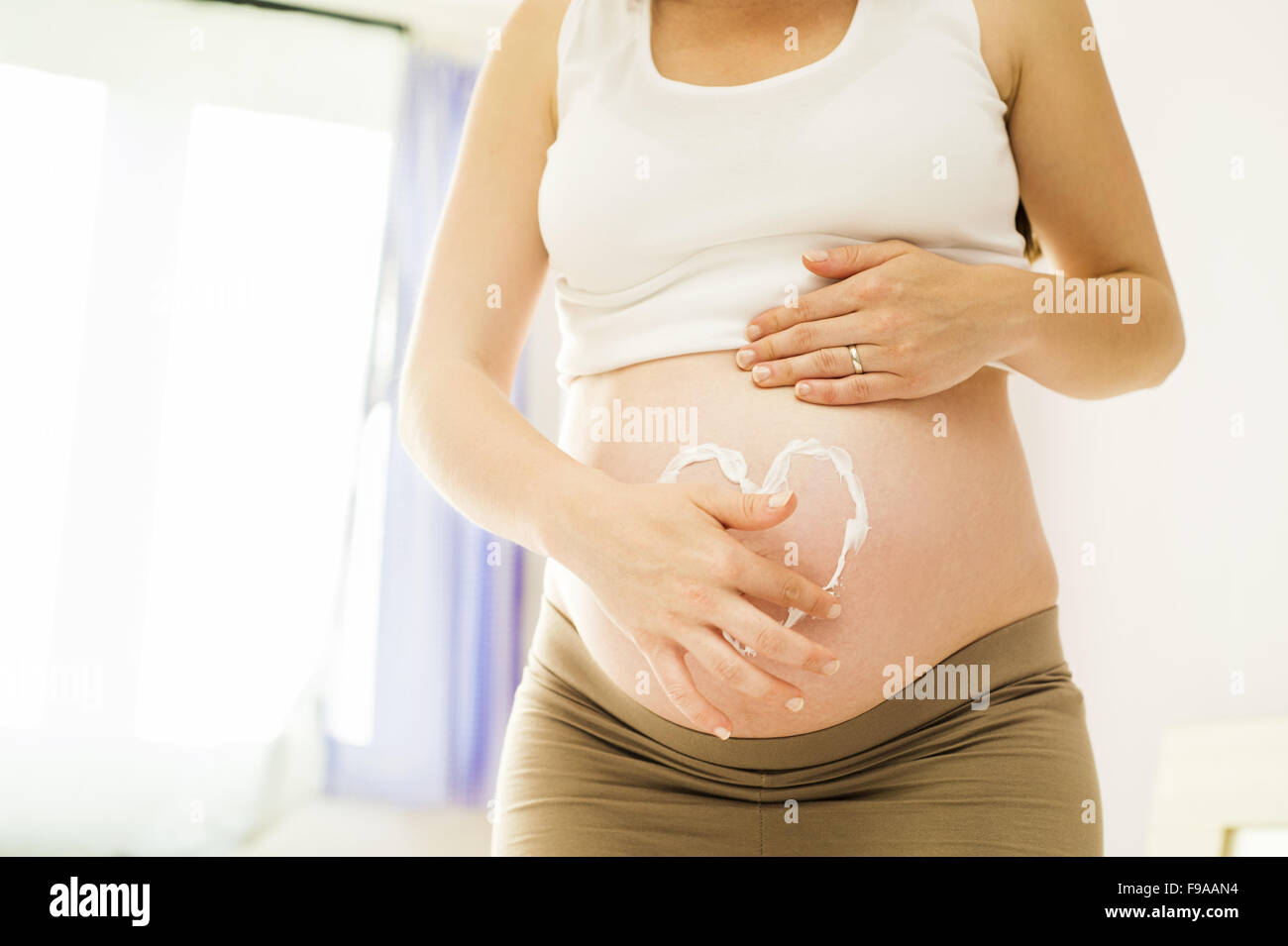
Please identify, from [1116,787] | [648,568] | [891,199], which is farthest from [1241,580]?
[648,568]

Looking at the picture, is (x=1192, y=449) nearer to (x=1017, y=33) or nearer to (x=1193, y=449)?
(x=1193, y=449)

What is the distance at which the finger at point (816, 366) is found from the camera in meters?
0.63

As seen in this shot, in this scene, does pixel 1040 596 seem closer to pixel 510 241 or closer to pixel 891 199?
pixel 891 199

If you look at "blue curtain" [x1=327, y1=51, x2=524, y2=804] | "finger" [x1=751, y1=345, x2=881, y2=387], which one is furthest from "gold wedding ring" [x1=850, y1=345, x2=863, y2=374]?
"blue curtain" [x1=327, y1=51, x2=524, y2=804]

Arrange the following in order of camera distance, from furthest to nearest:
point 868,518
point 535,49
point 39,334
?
point 39,334 → point 535,49 → point 868,518

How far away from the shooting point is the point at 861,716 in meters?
0.62

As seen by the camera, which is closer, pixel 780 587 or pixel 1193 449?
pixel 780 587

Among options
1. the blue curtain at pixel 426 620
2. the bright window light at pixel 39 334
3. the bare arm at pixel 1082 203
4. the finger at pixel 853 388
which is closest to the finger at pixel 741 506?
the finger at pixel 853 388

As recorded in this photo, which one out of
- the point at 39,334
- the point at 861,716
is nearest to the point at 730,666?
the point at 861,716

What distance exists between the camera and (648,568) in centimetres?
54

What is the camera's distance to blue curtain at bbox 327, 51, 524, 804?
87.6 inches

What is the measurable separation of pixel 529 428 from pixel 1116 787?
116cm

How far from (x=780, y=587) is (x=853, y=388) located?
0.16 metres

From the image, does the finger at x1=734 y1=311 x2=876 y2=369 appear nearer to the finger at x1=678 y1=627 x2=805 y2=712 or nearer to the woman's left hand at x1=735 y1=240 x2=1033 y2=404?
the woman's left hand at x1=735 y1=240 x2=1033 y2=404
